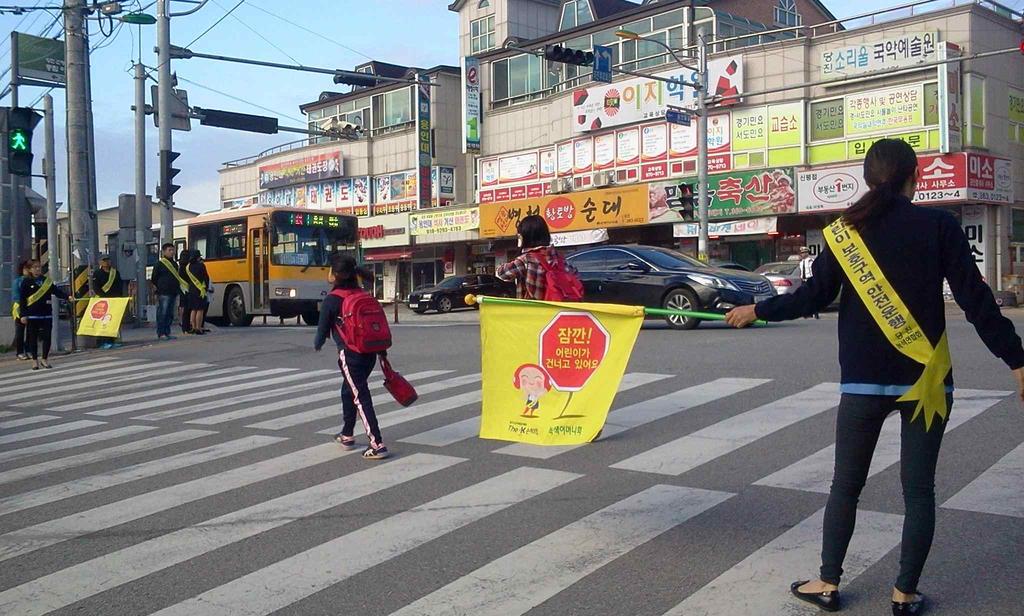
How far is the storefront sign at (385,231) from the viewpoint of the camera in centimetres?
4691

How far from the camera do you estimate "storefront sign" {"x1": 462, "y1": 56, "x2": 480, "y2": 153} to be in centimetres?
4309

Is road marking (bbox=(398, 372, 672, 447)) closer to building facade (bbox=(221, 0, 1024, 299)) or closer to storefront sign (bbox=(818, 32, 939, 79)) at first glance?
building facade (bbox=(221, 0, 1024, 299))

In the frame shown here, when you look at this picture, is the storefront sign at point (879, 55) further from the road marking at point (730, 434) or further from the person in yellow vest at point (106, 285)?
the road marking at point (730, 434)

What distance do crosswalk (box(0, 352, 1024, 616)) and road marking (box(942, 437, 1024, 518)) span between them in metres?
0.02

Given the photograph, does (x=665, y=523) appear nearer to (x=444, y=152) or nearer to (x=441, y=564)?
(x=441, y=564)

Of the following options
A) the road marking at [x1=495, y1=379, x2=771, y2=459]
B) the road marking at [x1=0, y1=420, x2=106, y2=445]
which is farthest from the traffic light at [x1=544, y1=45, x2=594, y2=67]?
the road marking at [x1=0, y1=420, x2=106, y2=445]

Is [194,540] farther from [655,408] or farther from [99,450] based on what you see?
[655,408]

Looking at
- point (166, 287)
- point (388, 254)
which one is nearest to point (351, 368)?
point (166, 287)

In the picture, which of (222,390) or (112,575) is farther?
(222,390)

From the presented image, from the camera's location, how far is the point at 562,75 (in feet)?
134

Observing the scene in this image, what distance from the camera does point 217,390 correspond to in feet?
39.1

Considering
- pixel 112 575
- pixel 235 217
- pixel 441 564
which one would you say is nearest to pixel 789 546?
pixel 441 564

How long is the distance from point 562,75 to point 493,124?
14.5 ft

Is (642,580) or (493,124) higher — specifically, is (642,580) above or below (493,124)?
below
